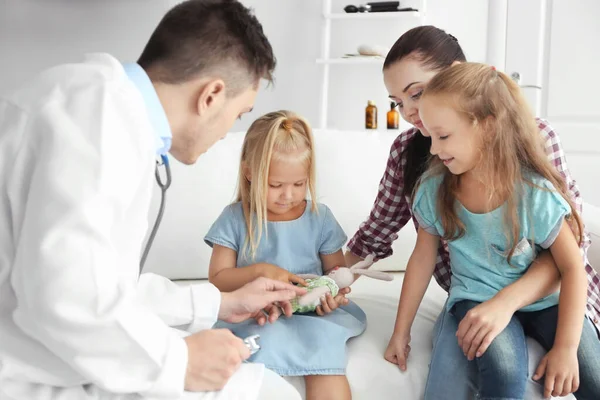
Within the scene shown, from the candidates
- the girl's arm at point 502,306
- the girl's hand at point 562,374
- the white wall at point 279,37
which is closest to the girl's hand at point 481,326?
the girl's arm at point 502,306

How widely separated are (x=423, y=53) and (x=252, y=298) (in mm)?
673

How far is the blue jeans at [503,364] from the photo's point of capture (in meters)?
1.23

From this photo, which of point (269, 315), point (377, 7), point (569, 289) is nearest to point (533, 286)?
point (569, 289)

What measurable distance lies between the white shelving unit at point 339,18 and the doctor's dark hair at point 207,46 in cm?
244

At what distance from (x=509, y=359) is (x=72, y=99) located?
89 cm

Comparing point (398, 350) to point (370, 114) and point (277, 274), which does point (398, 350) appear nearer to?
point (277, 274)

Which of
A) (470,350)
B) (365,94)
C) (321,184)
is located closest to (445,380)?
(470,350)

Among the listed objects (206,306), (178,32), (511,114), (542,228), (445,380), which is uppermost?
(178,32)

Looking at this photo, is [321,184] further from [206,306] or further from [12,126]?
[12,126]

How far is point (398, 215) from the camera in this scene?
5.79ft

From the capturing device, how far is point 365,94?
3.86 meters

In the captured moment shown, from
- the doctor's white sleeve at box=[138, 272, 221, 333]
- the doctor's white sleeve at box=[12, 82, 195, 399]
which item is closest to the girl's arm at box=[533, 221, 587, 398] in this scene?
the doctor's white sleeve at box=[138, 272, 221, 333]

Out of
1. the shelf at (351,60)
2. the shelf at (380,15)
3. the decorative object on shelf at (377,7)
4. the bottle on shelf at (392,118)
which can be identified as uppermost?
the decorative object on shelf at (377,7)

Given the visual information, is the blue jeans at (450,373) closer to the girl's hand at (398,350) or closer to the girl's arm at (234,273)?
the girl's hand at (398,350)
